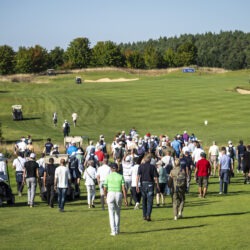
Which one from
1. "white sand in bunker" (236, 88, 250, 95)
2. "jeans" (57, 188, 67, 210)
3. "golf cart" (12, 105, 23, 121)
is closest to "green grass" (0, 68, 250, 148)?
"golf cart" (12, 105, 23, 121)

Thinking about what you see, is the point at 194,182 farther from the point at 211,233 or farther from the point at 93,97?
the point at 93,97

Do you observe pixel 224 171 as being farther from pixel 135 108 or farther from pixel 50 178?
pixel 135 108

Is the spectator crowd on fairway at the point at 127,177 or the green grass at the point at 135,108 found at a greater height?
the spectator crowd on fairway at the point at 127,177

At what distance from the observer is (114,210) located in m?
16.8

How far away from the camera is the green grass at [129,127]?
1642 cm

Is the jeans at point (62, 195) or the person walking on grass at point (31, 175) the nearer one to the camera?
the jeans at point (62, 195)

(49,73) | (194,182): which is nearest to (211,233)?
(194,182)

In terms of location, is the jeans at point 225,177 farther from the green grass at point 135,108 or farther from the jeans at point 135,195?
the green grass at point 135,108

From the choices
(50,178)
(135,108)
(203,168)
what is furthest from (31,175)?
(135,108)

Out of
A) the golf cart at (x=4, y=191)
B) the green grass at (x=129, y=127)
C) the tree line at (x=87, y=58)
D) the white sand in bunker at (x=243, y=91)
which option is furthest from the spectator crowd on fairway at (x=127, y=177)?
the tree line at (x=87, y=58)

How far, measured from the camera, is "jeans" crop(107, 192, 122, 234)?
16.7 m

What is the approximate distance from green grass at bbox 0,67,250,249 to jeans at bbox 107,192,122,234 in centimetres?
25

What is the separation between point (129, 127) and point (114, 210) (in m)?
45.6

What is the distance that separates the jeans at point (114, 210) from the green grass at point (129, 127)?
0.83 ft
